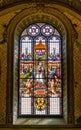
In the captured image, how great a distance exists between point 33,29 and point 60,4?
5.11ft

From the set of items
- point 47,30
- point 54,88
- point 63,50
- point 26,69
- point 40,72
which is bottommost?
point 54,88

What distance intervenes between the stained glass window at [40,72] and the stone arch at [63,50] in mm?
295

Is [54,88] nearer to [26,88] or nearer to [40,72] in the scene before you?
[40,72]

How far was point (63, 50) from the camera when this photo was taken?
1284 centimetres

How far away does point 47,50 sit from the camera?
13055 mm

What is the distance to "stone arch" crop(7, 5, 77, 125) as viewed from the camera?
39.5ft

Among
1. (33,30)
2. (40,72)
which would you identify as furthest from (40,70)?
(33,30)

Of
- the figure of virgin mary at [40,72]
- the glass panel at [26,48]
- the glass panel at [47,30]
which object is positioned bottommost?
the figure of virgin mary at [40,72]

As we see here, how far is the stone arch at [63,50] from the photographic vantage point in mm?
12031

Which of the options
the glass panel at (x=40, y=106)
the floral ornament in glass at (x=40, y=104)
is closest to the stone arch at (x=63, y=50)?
the glass panel at (x=40, y=106)

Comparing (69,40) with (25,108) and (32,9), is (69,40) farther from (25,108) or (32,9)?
(25,108)

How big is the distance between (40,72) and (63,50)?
1.13 metres

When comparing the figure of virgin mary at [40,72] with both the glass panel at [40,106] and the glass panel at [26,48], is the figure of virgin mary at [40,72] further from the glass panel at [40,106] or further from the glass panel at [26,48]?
the glass panel at [40,106]

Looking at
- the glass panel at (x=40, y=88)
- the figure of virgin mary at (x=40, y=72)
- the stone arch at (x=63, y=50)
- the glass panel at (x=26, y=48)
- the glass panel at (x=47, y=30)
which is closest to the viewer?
the stone arch at (x=63, y=50)
